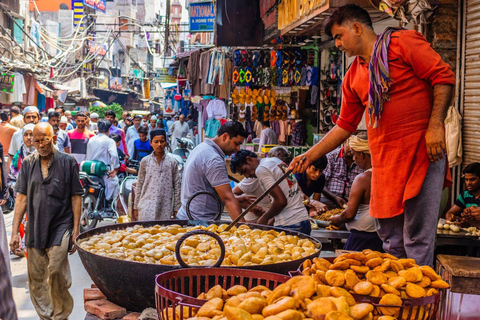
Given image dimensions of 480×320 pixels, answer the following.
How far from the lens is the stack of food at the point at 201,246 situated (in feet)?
9.43

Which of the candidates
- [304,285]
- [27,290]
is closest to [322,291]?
[304,285]

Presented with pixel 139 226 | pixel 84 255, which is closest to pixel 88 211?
pixel 139 226

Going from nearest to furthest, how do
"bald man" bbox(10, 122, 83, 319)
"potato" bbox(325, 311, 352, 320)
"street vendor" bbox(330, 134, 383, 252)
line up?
1. "potato" bbox(325, 311, 352, 320)
2. "street vendor" bbox(330, 134, 383, 252)
3. "bald man" bbox(10, 122, 83, 319)

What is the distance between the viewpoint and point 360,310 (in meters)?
1.78

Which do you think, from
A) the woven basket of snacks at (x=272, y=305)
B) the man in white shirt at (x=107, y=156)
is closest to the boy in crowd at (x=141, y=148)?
the man in white shirt at (x=107, y=156)

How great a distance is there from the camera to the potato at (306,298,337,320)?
1720mm

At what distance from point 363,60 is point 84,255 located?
6.28 feet

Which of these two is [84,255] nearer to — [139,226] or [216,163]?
[139,226]

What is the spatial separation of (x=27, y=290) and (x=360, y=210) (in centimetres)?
406

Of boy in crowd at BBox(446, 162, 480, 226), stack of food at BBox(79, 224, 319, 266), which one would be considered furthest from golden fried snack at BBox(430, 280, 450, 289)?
boy in crowd at BBox(446, 162, 480, 226)

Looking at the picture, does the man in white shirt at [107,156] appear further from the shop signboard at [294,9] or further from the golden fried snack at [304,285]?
the golden fried snack at [304,285]

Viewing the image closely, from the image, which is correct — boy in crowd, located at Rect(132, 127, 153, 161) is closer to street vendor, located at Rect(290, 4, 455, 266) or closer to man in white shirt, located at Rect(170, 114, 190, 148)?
man in white shirt, located at Rect(170, 114, 190, 148)

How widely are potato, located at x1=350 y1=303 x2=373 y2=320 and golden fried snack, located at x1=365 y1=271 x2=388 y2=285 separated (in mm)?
226

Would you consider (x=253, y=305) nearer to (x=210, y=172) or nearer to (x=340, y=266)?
(x=340, y=266)
